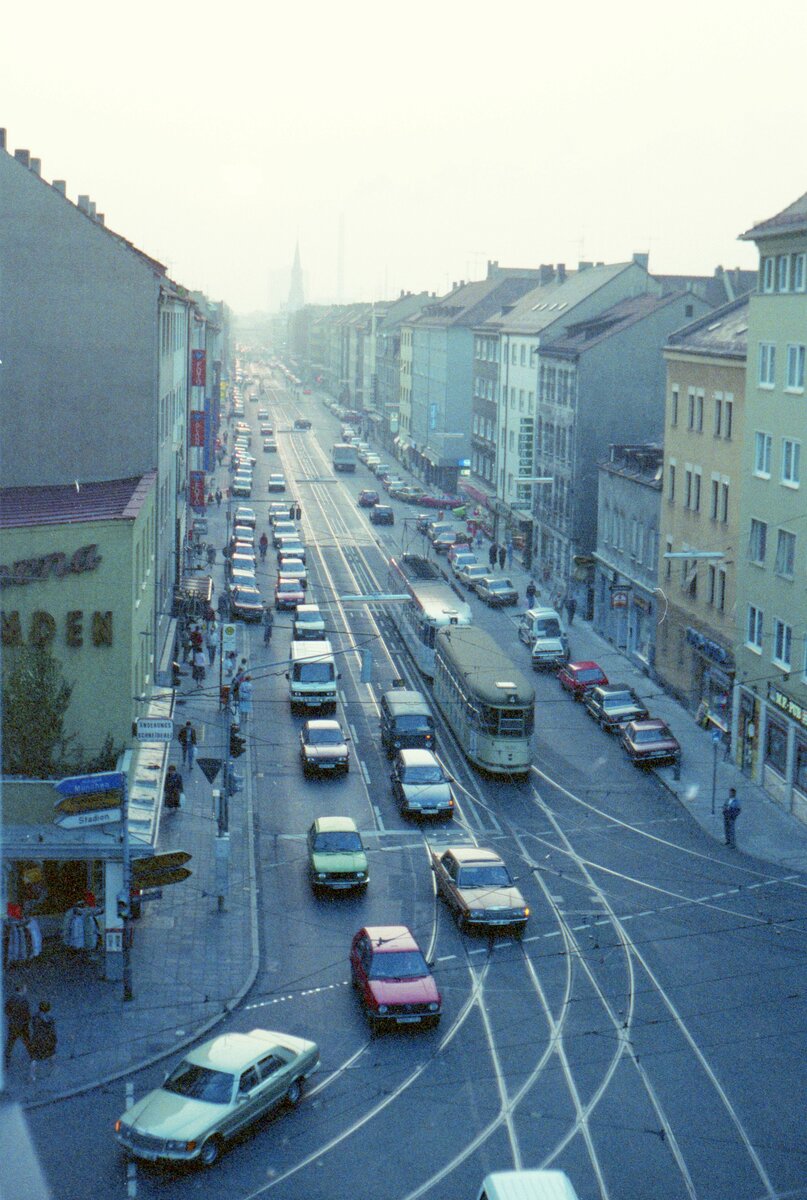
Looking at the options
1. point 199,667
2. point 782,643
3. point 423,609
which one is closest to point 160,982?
point 782,643

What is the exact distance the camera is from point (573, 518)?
238 feet

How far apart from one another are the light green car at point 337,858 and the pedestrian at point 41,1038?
10.2m

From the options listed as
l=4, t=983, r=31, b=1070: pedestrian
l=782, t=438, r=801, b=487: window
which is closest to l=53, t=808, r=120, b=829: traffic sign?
l=4, t=983, r=31, b=1070: pedestrian

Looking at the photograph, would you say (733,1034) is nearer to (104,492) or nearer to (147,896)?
(147,896)

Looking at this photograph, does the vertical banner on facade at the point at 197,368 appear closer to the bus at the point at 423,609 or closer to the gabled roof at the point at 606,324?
the bus at the point at 423,609

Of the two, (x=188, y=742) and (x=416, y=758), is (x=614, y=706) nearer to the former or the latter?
(x=416, y=758)

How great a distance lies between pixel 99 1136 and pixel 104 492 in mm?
21820

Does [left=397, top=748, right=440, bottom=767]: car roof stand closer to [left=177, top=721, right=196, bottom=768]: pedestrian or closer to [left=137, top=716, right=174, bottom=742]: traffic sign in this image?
[left=177, top=721, right=196, bottom=768]: pedestrian

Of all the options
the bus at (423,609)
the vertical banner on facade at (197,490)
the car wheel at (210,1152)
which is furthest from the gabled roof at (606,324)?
the car wheel at (210,1152)

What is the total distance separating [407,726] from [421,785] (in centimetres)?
565

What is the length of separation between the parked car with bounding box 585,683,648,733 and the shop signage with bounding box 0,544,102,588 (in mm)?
22276

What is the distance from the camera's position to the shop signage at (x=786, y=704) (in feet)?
134

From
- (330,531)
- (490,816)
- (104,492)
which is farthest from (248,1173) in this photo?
(330,531)

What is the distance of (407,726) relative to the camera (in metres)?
45.8
